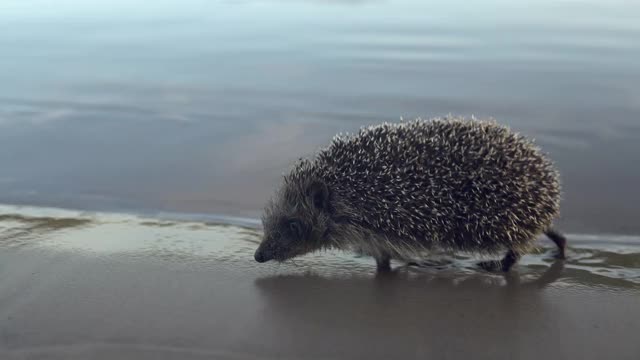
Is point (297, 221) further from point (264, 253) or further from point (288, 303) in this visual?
point (288, 303)

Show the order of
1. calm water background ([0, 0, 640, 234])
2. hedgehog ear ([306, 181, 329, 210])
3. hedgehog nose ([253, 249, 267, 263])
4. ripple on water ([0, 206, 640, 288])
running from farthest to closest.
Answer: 1. calm water background ([0, 0, 640, 234])
2. hedgehog ear ([306, 181, 329, 210])
3. hedgehog nose ([253, 249, 267, 263])
4. ripple on water ([0, 206, 640, 288])

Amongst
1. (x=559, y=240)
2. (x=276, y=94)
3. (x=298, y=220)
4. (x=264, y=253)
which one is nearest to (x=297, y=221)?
(x=298, y=220)

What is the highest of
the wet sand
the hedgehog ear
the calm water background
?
the calm water background

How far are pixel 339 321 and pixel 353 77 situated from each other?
7.11m

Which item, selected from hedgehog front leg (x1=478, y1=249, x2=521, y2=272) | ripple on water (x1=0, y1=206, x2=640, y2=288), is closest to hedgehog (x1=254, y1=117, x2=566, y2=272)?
hedgehog front leg (x1=478, y1=249, x2=521, y2=272)

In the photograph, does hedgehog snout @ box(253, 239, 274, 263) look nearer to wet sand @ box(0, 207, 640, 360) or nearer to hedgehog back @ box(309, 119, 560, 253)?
wet sand @ box(0, 207, 640, 360)

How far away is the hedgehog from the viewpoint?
17.0ft

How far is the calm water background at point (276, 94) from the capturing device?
23.9ft

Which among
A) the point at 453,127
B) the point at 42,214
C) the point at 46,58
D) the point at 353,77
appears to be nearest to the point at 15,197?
the point at 42,214

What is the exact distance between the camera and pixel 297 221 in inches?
226

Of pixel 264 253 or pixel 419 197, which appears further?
pixel 264 253

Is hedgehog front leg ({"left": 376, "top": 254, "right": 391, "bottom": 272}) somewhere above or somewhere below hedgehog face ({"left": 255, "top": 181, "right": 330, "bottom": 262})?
below

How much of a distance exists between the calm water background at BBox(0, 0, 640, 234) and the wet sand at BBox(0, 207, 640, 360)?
1.21 m

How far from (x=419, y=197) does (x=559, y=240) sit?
1302 mm
